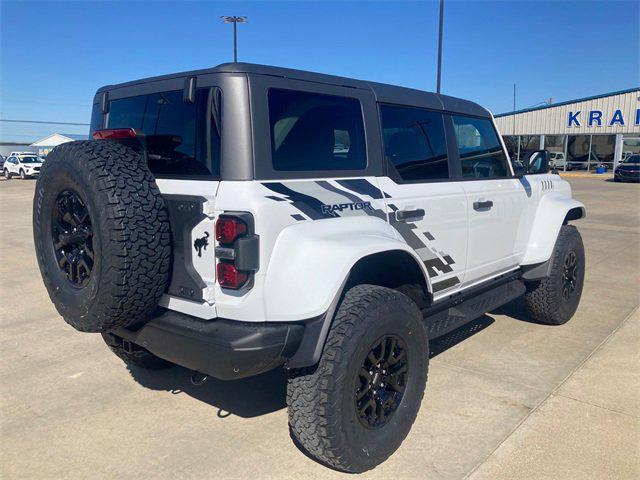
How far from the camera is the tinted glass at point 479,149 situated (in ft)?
13.0

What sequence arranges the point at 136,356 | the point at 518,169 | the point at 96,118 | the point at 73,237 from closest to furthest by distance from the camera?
the point at 73,237, the point at 96,118, the point at 136,356, the point at 518,169

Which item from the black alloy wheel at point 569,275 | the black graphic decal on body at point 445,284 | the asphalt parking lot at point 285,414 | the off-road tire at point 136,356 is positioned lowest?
the asphalt parking lot at point 285,414

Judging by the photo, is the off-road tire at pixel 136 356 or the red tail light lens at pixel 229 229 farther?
the off-road tire at pixel 136 356

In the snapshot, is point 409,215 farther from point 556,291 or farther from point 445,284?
point 556,291

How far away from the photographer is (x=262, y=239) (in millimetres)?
2354

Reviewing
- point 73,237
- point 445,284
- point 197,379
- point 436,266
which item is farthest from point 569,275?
point 73,237

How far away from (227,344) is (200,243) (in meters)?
0.49

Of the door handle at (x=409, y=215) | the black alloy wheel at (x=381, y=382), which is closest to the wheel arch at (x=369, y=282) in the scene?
the door handle at (x=409, y=215)

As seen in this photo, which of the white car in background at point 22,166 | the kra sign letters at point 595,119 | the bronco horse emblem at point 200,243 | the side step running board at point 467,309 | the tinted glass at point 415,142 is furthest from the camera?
the white car in background at point 22,166

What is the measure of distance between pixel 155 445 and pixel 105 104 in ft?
6.73

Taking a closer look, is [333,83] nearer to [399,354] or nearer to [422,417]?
[399,354]

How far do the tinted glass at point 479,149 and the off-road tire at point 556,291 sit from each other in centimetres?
92

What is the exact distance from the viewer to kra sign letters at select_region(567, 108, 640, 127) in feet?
103

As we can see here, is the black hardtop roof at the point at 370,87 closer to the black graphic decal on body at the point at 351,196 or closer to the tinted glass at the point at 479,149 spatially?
the tinted glass at the point at 479,149
